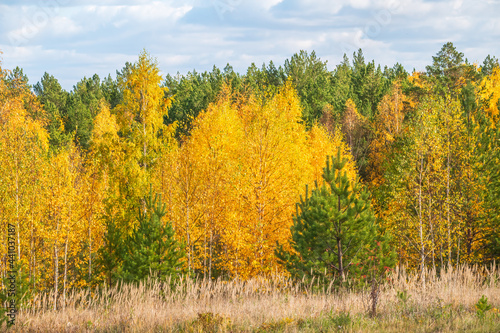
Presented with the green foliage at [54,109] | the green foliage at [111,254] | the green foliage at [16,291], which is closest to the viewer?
the green foliage at [16,291]

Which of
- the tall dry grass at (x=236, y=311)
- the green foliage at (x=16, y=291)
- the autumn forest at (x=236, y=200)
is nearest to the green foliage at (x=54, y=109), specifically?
the autumn forest at (x=236, y=200)

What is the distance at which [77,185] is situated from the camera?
22219mm

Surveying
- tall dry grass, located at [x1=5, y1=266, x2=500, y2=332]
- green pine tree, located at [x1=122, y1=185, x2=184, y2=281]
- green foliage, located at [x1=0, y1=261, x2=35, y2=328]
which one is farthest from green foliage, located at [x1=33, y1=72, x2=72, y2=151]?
tall dry grass, located at [x1=5, y1=266, x2=500, y2=332]

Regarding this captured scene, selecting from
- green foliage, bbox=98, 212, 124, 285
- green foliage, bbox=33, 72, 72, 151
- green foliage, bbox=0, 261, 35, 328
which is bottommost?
green foliage, bbox=98, 212, 124, 285

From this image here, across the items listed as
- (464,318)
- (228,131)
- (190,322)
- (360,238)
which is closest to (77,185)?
(228,131)

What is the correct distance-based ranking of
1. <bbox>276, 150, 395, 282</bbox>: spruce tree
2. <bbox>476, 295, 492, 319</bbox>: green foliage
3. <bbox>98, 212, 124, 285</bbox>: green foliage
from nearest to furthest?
<bbox>476, 295, 492, 319</bbox>: green foliage, <bbox>276, 150, 395, 282</bbox>: spruce tree, <bbox>98, 212, 124, 285</bbox>: green foliage

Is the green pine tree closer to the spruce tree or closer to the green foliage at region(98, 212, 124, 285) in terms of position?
the green foliage at region(98, 212, 124, 285)

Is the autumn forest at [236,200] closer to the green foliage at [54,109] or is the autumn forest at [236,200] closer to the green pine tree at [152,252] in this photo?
the green pine tree at [152,252]

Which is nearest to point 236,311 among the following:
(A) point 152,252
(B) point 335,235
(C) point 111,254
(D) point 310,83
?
(B) point 335,235

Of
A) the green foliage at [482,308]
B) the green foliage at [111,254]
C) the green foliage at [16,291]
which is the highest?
the green foliage at [482,308]

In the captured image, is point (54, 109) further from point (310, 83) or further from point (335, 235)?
point (335, 235)

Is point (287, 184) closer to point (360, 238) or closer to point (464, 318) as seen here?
point (360, 238)

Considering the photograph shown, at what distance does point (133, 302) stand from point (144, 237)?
793 centimetres

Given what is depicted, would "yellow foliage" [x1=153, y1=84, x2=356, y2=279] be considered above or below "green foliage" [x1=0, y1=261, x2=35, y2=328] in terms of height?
above
